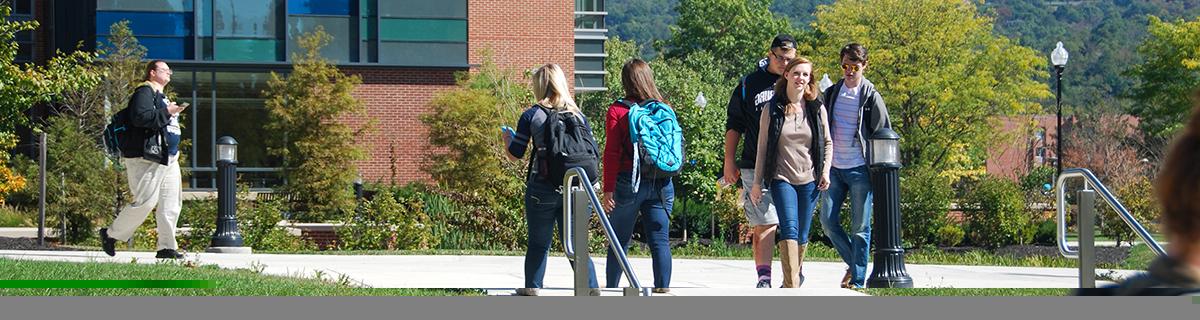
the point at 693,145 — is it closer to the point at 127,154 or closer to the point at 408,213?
the point at 408,213

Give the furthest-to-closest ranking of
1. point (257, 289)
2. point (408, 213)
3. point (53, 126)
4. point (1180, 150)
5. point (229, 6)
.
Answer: point (229, 6)
point (53, 126)
point (408, 213)
point (257, 289)
point (1180, 150)

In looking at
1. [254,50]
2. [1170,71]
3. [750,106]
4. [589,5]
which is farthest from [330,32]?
[1170,71]

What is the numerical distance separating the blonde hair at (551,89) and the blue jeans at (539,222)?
17.2 inches

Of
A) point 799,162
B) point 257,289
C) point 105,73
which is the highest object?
point 105,73

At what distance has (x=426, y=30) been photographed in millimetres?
32094

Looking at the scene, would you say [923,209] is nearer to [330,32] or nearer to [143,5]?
[330,32]

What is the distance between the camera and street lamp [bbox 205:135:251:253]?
13.9m

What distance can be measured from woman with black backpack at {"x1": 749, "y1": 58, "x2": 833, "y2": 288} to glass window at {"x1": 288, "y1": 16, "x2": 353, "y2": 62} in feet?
76.9

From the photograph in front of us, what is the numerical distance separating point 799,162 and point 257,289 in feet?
10.1

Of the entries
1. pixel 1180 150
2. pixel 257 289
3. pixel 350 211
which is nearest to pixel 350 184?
pixel 350 211

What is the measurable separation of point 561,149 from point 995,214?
14.9 meters

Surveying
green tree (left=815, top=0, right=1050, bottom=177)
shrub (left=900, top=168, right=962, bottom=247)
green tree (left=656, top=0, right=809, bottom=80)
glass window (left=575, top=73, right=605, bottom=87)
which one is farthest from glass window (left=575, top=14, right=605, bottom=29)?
green tree (left=656, top=0, right=809, bottom=80)

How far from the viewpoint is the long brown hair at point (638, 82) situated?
321 inches

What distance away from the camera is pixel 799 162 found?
8367 mm
